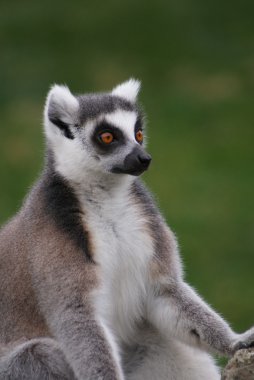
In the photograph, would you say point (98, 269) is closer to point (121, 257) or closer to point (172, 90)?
point (121, 257)

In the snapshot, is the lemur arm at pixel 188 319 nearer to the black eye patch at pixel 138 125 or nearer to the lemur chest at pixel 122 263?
the lemur chest at pixel 122 263

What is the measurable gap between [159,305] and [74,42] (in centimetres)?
1460

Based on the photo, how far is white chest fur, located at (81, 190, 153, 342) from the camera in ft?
28.6

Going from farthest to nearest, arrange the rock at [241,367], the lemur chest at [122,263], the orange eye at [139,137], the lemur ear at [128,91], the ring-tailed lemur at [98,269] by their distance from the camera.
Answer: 1. the lemur ear at [128,91]
2. the orange eye at [139,137]
3. the lemur chest at [122,263]
4. the ring-tailed lemur at [98,269]
5. the rock at [241,367]

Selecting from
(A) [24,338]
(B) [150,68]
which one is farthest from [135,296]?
(B) [150,68]

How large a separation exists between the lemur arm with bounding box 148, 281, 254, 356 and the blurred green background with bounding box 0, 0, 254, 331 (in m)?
8.91

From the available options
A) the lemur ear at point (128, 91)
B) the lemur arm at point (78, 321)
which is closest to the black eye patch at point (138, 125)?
the lemur ear at point (128, 91)

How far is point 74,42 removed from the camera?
23.2 metres

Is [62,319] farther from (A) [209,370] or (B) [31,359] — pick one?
(A) [209,370]

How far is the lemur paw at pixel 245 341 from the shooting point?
27.8 feet

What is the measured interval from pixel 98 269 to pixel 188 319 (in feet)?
2.50

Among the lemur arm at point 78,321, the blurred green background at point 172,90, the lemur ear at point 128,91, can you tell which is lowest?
the blurred green background at point 172,90

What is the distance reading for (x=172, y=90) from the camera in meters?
22.4

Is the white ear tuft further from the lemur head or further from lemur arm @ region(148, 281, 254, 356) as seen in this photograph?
lemur arm @ region(148, 281, 254, 356)
